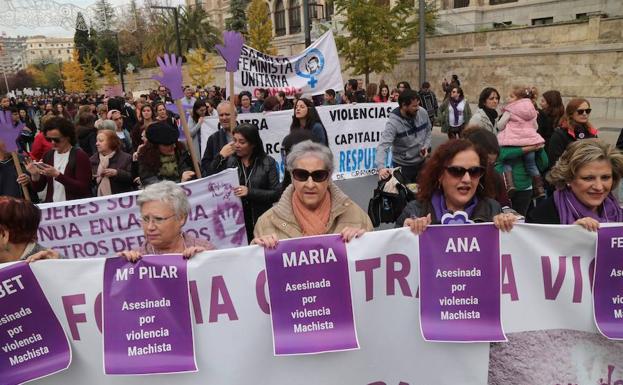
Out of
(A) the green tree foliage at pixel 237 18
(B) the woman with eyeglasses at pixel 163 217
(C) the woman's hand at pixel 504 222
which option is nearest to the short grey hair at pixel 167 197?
(B) the woman with eyeglasses at pixel 163 217

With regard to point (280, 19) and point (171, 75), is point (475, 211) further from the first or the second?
point (280, 19)

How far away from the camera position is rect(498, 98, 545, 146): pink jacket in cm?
549

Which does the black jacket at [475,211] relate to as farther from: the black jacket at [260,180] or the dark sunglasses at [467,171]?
the black jacket at [260,180]

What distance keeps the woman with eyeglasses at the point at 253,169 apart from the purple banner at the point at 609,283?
2535 millimetres

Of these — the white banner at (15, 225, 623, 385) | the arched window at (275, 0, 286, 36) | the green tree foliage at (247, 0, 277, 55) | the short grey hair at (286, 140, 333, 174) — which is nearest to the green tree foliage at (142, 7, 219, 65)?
the arched window at (275, 0, 286, 36)

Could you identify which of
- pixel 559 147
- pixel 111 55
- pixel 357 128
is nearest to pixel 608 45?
pixel 357 128

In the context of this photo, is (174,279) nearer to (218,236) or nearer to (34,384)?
(34,384)

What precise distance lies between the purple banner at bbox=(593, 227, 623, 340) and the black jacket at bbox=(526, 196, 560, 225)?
330 millimetres

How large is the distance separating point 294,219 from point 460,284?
950 mm

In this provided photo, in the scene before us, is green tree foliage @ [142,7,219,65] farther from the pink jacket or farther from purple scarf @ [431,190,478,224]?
purple scarf @ [431,190,478,224]

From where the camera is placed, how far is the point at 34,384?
2.42m

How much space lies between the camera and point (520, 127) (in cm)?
568

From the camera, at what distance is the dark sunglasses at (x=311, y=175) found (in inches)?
113

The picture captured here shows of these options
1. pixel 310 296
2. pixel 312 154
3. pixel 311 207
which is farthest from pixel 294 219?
pixel 310 296
